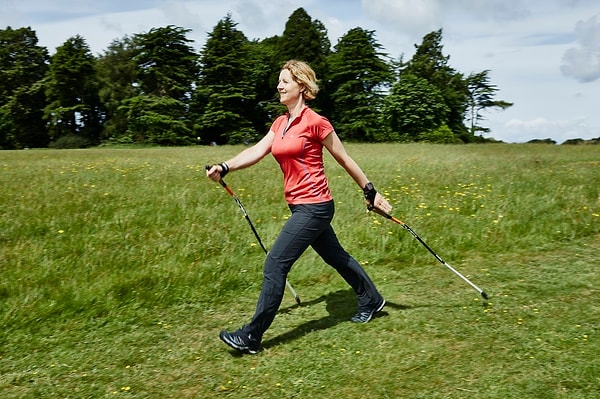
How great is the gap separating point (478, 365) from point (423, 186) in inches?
306

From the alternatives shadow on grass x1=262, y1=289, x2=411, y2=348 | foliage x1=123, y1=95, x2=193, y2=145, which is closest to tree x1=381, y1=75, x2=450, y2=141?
foliage x1=123, y1=95, x2=193, y2=145

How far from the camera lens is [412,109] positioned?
215 ft

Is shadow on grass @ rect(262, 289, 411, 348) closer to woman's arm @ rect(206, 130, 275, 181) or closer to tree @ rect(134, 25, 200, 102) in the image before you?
woman's arm @ rect(206, 130, 275, 181)

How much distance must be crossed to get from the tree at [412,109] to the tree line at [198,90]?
0.12 meters

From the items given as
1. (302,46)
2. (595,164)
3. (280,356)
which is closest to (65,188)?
(280,356)

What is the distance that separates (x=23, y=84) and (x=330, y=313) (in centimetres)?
7083

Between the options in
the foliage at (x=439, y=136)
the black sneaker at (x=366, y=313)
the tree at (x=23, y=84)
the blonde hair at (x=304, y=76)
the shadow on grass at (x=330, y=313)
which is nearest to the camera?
the blonde hair at (x=304, y=76)

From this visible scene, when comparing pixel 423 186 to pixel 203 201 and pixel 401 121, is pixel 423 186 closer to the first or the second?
pixel 203 201

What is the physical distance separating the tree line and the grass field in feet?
172

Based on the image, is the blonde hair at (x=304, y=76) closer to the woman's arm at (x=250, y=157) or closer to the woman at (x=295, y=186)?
the woman at (x=295, y=186)

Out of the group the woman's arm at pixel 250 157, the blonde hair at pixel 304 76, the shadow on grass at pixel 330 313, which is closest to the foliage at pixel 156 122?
the shadow on grass at pixel 330 313

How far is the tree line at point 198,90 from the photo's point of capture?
63281mm

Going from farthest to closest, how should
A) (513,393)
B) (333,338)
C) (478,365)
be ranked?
(333,338) → (478,365) → (513,393)

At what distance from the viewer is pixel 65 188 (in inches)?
421
